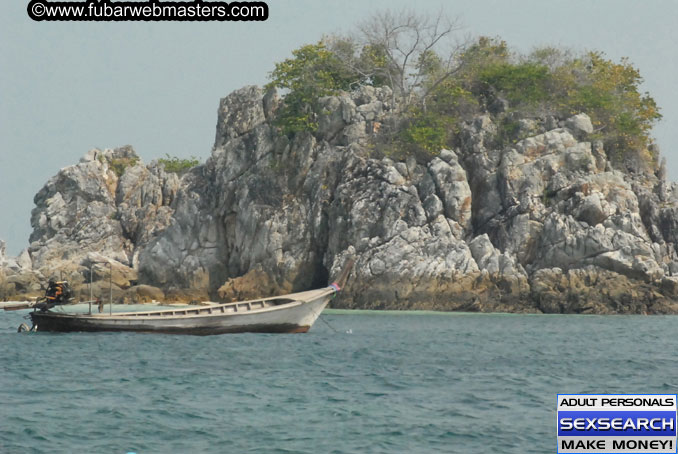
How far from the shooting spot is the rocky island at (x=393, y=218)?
54156 mm

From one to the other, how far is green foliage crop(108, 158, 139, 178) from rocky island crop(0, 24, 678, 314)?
19.5ft

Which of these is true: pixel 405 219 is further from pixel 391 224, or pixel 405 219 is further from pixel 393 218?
pixel 391 224

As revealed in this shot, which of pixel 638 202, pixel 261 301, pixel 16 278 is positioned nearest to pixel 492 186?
pixel 638 202

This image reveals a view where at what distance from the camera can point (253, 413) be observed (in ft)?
65.8

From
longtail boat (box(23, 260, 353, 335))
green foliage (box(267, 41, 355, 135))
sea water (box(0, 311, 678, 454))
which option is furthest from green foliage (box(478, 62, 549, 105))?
longtail boat (box(23, 260, 353, 335))

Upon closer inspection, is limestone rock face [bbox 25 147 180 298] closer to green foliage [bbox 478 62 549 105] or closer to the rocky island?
the rocky island

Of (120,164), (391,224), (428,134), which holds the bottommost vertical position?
(391,224)

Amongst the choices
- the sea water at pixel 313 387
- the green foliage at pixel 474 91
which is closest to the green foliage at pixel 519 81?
the green foliage at pixel 474 91

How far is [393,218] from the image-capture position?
57000 mm

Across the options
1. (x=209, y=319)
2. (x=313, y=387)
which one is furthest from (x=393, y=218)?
(x=313, y=387)

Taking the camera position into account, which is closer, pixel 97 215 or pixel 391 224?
pixel 391 224

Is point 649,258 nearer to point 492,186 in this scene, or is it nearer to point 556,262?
point 556,262

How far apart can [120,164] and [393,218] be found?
33.1 meters

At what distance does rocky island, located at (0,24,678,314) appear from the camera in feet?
178
